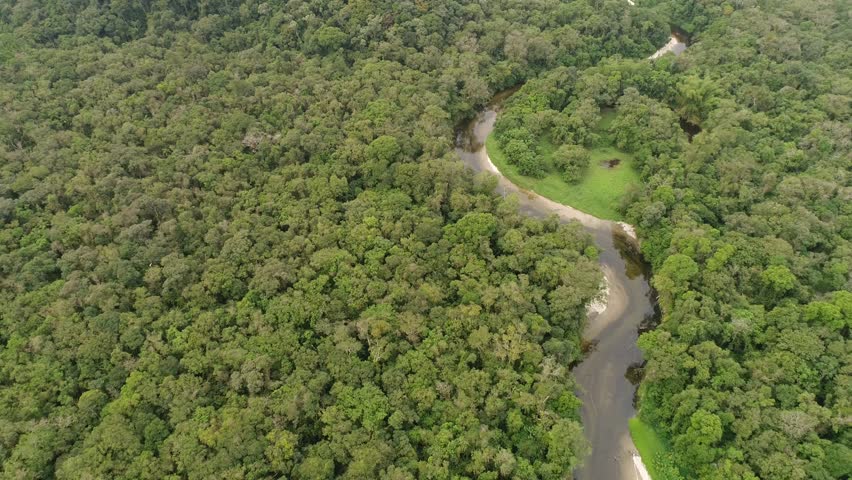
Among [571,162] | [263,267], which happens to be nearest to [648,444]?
[571,162]

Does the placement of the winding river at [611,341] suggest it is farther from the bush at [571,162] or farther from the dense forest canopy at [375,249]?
the bush at [571,162]

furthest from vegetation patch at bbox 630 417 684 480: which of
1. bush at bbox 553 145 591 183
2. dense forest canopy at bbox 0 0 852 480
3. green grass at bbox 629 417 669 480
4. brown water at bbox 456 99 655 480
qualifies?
bush at bbox 553 145 591 183

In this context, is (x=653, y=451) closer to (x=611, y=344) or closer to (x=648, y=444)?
(x=648, y=444)

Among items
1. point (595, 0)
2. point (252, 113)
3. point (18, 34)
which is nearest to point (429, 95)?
point (252, 113)

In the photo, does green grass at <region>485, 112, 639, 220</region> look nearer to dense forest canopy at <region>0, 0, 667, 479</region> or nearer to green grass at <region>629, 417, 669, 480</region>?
dense forest canopy at <region>0, 0, 667, 479</region>

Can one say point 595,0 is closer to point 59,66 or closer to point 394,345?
point 394,345

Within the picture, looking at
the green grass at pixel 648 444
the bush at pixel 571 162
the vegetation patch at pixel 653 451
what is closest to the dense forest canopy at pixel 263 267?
the green grass at pixel 648 444
